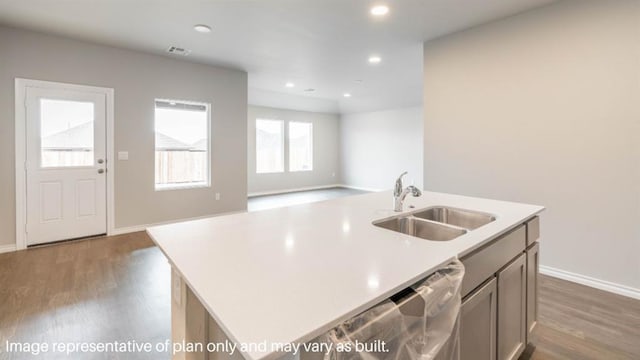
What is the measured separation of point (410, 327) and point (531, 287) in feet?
4.46

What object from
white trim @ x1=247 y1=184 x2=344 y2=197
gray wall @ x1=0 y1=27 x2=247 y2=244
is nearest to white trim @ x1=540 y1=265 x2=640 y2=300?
gray wall @ x1=0 y1=27 x2=247 y2=244

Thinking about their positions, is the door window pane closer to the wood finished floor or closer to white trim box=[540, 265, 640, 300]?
the wood finished floor

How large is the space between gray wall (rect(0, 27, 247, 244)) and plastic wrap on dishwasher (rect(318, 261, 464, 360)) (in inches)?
183

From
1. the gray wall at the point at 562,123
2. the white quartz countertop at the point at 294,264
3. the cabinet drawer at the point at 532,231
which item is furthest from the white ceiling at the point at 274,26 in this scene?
the white quartz countertop at the point at 294,264

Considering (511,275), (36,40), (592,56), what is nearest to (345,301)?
(511,275)

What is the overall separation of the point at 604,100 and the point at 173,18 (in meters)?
4.23

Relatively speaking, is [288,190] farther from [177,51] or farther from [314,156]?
[177,51]

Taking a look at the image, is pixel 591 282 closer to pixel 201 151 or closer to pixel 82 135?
pixel 201 151

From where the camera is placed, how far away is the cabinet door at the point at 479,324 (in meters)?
1.21

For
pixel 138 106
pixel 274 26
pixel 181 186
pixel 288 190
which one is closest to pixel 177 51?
pixel 138 106

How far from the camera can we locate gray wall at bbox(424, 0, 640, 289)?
253cm

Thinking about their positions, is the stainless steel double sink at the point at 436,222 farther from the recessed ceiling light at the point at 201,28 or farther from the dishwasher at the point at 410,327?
the recessed ceiling light at the point at 201,28

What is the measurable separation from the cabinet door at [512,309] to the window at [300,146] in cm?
754

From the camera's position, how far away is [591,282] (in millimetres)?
2725
